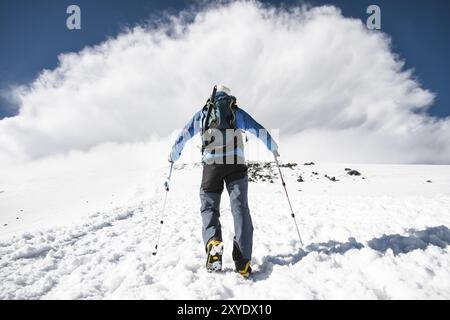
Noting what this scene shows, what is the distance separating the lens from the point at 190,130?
491cm

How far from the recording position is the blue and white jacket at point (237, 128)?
14.4 ft

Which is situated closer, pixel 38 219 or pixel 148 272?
pixel 148 272

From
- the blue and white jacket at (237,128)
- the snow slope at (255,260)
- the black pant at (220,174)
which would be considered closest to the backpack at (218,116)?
the blue and white jacket at (237,128)

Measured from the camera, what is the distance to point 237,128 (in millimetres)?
4531

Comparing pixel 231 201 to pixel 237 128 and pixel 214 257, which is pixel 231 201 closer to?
pixel 214 257

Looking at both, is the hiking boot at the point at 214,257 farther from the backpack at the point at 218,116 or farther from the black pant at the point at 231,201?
the backpack at the point at 218,116

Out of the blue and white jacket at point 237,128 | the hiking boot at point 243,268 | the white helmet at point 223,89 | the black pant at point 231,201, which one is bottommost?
the hiking boot at point 243,268

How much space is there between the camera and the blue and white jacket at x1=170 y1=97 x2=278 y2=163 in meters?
4.39

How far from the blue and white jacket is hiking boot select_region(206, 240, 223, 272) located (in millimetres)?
1331

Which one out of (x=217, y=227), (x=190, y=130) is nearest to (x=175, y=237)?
(x=217, y=227)

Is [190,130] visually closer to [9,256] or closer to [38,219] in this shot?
[9,256]

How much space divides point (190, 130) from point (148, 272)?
2.48m

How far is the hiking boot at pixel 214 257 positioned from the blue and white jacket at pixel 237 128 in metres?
1.33
